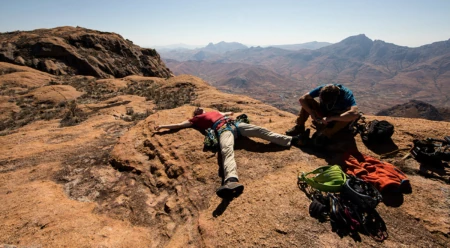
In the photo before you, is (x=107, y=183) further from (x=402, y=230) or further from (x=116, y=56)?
(x=116, y=56)

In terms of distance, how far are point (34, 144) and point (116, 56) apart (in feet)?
105

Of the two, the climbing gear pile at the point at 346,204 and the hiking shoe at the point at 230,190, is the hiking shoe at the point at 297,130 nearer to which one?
the climbing gear pile at the point at 346,204

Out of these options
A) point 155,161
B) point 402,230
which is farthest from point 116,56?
point 402,230

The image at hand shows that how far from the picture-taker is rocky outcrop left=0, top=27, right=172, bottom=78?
1110 inches

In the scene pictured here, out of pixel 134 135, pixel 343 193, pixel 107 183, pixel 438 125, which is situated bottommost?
Answer: pixel 107 183

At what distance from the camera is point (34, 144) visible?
8.23 metres

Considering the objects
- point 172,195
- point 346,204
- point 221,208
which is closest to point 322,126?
point 346,204

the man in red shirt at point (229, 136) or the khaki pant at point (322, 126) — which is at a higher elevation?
the khaki pant at point (322, 126)

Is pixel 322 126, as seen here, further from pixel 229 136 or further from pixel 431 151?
pixel 229 136

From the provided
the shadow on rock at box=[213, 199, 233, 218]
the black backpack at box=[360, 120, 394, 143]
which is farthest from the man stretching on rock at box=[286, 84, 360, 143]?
the shadow on rock at box=[213, 199, 233, 218]

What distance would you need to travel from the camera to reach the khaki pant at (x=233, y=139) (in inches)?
208

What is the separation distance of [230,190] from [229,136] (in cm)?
213

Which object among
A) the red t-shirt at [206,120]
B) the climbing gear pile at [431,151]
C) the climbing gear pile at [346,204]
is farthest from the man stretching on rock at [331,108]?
the red t-shirt at [206,120]

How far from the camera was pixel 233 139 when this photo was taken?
6250 mm
